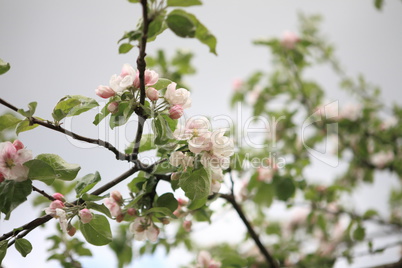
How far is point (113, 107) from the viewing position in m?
0.58

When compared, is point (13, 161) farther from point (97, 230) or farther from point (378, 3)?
point (378, 3)

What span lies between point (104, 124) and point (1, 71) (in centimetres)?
20

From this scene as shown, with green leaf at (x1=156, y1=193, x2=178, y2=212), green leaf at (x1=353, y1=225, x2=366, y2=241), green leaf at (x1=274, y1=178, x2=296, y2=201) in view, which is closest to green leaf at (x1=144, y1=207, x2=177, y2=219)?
green leaf at (x1=156, y1=193, x2=178, y2=212)

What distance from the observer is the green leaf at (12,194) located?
56cm

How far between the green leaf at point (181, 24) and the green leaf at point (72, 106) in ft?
0.64

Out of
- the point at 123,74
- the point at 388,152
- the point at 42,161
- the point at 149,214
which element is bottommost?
the point at 388,152

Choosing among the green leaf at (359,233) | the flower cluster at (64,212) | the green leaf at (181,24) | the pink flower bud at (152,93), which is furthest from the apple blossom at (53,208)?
the green leaf at (359,233)

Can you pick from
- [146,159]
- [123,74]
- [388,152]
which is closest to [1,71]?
[123,74]

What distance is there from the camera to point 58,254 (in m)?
0.99

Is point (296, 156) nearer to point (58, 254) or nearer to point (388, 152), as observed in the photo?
point (388, 152)

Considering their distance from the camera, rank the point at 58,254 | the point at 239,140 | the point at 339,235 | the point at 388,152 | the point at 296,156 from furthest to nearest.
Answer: the point at 339,235, the point at 388,152, the point at 296,156, the point at 239,140, the point at 58,254

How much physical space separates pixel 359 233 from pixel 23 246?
3.93 feet

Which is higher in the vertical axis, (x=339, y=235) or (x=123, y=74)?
(x=123, y=74)

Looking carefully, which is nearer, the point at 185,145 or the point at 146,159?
the point at 185,145
